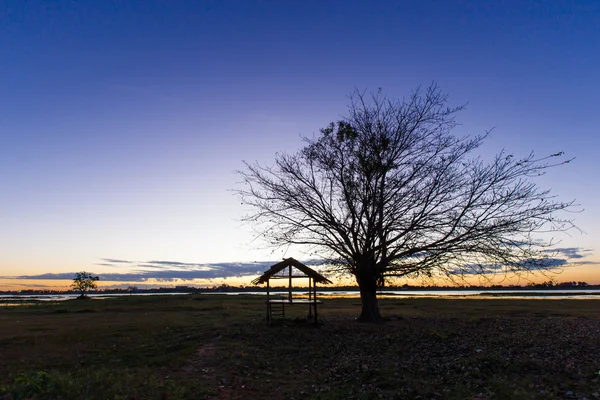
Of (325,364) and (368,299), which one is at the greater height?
(368,299)

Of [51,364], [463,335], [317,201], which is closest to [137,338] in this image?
[51,364]

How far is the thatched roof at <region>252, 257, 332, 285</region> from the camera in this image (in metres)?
27.0

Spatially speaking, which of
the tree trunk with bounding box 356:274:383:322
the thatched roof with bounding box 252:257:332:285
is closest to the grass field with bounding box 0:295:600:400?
the tree trunk with bounding box 356:274:383:322

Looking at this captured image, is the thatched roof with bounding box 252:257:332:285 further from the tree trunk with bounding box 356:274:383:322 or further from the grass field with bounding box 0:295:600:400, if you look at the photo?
the grass field with bounding box 0:295:600:400

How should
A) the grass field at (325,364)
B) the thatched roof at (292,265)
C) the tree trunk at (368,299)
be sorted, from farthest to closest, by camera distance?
the thatched roof at (292,265)
the tree trunk at (368,299)
the grass field at (325,364)

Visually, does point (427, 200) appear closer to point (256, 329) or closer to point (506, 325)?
point (506, 325)

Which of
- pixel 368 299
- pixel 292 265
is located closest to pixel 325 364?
pixel 368 299

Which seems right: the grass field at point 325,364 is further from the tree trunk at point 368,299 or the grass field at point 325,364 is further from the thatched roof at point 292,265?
the thatched roof at point 292,265

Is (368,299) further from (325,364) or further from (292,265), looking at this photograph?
(325,364)

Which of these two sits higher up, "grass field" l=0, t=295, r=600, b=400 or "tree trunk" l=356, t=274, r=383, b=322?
"tree trunk" l=356, t=274, r=383, b=322

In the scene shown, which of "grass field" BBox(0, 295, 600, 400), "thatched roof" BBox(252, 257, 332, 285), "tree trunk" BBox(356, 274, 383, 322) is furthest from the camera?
"thatched roof" BBox(252, 257, 332, 285)

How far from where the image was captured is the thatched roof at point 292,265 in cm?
2702

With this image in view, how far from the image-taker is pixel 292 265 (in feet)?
89.4

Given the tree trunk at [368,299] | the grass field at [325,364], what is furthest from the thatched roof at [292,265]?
the grass field at [325,364]
